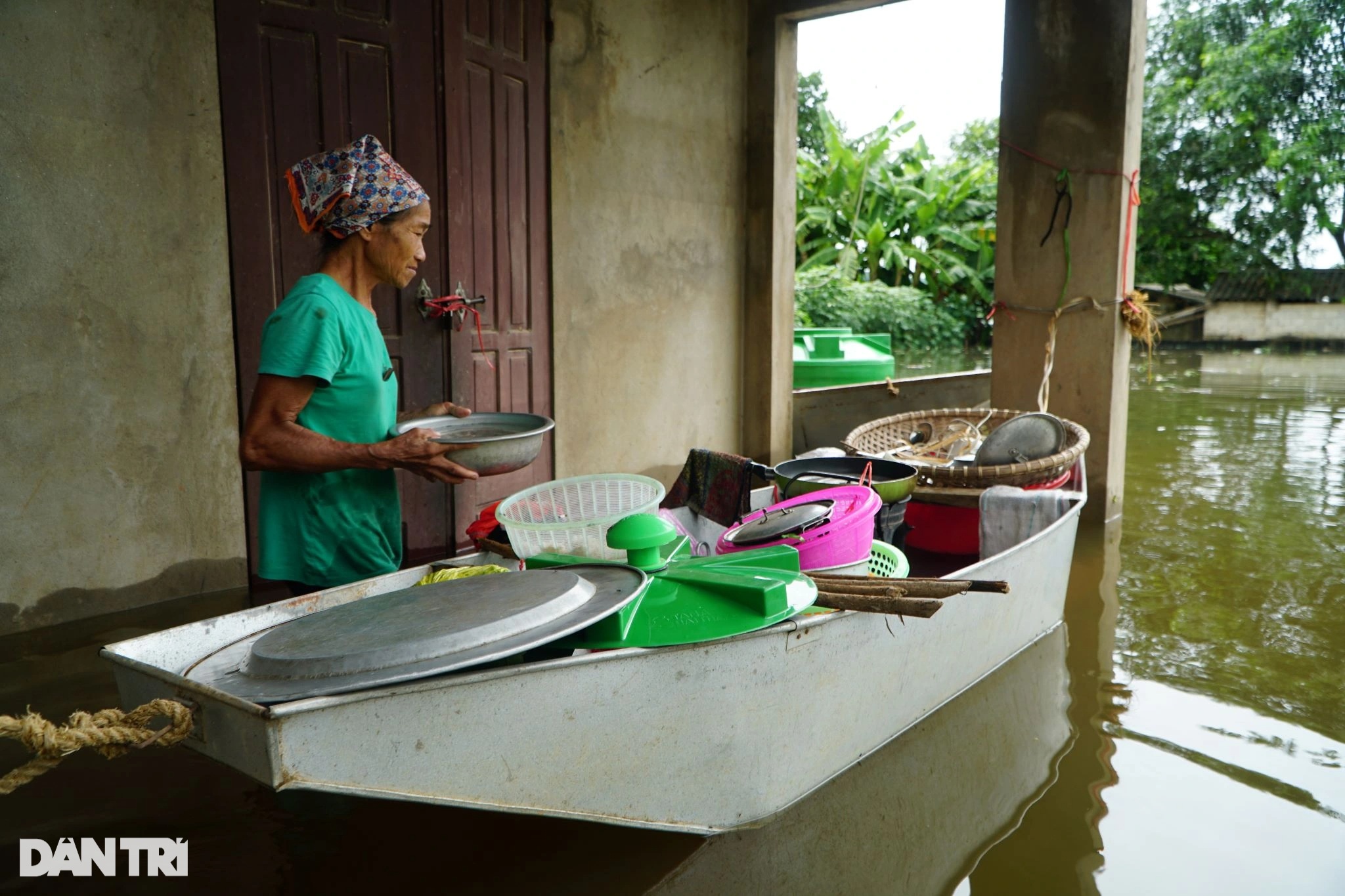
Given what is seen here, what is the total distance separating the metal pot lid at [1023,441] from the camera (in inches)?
168

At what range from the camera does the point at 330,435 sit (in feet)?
7.42

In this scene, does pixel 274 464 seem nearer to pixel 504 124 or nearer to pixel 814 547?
pixel 814 547

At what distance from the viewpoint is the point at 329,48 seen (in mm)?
4152

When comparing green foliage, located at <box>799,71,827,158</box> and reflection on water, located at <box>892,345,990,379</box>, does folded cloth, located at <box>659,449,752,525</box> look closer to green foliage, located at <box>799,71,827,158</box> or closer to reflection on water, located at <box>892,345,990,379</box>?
reflection on water, located at <box>892,345,990,379</box>

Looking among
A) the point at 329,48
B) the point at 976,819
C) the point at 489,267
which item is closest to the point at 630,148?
the point at 489,267

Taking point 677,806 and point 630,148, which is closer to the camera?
point 677,806

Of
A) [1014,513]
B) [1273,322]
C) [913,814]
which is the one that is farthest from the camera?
[1273,322]

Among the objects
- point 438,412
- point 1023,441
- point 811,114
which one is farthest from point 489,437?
point 811,114

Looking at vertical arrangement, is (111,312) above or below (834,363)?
above

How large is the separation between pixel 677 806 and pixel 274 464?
1156 millimetres

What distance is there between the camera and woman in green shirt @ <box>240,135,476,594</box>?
212 centimetres

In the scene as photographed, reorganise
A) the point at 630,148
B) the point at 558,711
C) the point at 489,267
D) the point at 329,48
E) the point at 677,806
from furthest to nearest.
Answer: the point at 630,148 → the point at 489,267 → the point at 329,48 → the point at 677,806 → the point at 558,711

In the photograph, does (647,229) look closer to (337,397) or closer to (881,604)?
(337,397)

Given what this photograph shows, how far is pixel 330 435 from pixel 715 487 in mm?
1458
